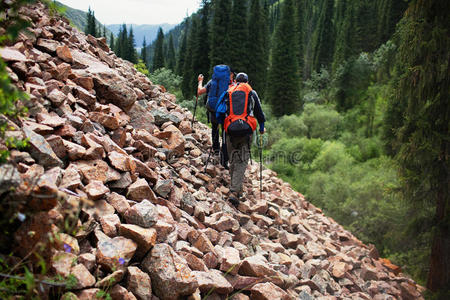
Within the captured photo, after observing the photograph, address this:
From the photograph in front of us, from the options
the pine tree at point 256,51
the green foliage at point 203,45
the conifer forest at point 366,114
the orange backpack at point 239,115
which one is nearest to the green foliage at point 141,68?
the conifer forest at point 366,114

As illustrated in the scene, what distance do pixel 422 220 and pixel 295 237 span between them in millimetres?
4932

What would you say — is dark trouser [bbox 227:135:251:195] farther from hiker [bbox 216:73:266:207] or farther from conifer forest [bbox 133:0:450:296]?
conifer forest [bbox 133:0:450:296]

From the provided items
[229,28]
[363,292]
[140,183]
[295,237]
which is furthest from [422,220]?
[229,28]

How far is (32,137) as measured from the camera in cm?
279

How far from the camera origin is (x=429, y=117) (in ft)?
24.5

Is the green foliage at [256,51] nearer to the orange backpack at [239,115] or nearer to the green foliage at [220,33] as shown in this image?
the green foliage at [220,33]

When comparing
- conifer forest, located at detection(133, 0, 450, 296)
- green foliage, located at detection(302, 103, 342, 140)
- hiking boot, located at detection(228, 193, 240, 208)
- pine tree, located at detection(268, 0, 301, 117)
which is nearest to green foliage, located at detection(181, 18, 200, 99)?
conifer forest, located at detection(133, 0, 450, 296)

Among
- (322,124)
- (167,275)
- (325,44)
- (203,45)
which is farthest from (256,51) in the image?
(167,275)

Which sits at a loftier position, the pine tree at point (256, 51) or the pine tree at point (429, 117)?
the pine tree at point (256, 51)

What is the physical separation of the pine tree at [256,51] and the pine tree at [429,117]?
28349 mm

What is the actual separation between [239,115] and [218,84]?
3.75 ft

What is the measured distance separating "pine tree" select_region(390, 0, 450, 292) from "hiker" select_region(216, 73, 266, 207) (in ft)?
14.0

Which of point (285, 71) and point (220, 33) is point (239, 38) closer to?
point (220, 33)

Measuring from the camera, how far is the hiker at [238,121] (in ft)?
17.8
